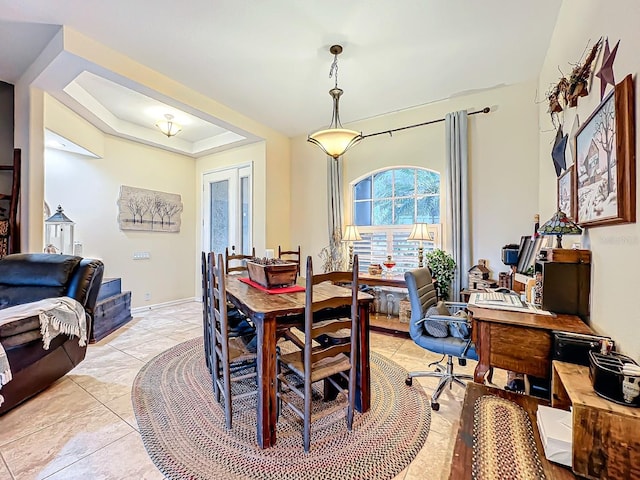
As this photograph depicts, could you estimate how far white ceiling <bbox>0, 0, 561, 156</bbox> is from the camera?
2414mm

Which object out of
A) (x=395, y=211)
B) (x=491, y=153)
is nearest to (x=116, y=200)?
(x=395, y=211)

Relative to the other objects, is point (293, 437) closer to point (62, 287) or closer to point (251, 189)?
point (62, 287)

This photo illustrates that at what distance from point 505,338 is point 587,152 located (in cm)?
117

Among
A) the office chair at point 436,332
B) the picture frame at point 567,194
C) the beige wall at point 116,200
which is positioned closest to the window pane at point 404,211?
the office chair at point 436,332

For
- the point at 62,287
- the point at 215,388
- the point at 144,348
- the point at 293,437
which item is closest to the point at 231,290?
the point at 215,388

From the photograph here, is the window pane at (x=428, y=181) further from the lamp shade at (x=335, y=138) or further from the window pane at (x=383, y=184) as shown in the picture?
the lamp shade at (x=335, y=138)

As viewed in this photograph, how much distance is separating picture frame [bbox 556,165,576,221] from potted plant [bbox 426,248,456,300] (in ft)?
4.63

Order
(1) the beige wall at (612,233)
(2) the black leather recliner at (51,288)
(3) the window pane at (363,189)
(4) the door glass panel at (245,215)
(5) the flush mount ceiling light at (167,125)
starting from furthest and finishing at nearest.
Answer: (4) the door glass panel at (245,215)
(3) the window pane at (363,189)
(5) the flush mount ceiling light at (167,125)
(2) the black leather recliner at (51,288)
(1) the beige wall at (612,233)

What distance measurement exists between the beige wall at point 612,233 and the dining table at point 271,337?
4.05 ft

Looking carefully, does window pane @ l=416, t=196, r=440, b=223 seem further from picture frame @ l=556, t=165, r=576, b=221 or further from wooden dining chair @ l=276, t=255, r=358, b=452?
wooden dining chair @ l=276, t=255, r=358, b=452

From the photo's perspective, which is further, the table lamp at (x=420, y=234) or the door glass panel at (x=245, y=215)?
the door glass panel at (x=245, y=215)

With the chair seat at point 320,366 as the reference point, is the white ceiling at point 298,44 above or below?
above

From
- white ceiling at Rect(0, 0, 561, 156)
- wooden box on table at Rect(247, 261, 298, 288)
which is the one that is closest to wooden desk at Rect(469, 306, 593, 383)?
wooden box on table at Rect(247, 261, 298, 288)

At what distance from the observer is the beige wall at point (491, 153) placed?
3488 millimetres
